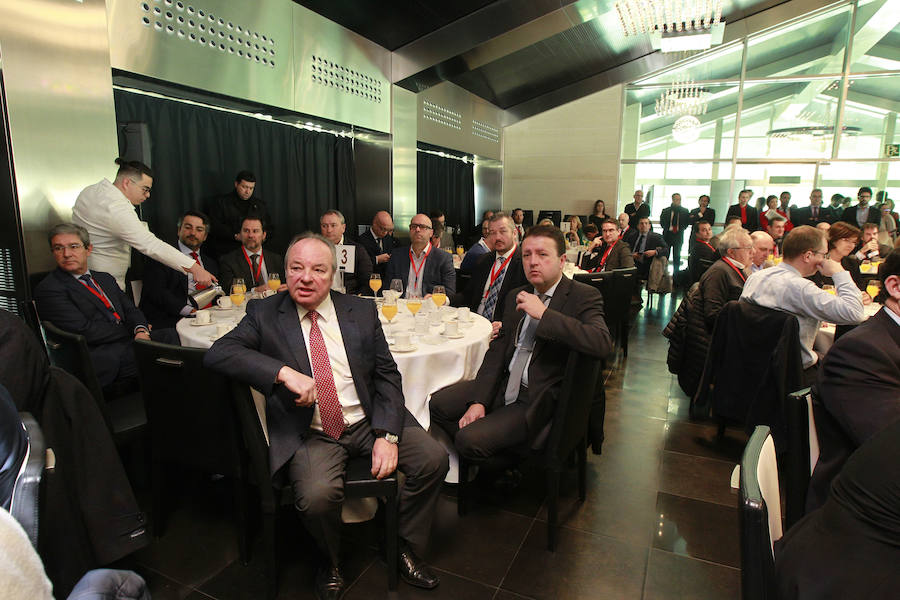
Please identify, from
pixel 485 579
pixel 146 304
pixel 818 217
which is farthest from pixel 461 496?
pixel 818 217

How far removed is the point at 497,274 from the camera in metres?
3.86

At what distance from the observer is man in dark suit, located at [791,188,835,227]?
9981 millimetres

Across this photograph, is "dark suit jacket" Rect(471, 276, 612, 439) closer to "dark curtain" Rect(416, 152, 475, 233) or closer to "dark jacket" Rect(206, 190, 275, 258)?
"dark jacket" Rect(206, 190, 275, 258)

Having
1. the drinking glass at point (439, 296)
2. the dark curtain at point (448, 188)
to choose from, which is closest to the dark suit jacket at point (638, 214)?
the dark curtain at point (448, 188)

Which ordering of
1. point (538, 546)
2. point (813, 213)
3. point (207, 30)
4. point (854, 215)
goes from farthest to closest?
point (813, 213) → point (854, 215) → point (207, 30) → point (538, 546)

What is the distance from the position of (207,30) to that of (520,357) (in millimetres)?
3694

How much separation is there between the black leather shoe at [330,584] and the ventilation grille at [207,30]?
3.81 meters

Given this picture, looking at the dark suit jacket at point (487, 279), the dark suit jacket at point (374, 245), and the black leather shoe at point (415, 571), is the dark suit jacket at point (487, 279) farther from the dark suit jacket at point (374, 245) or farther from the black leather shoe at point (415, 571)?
the black leather shoe at point (415, 571)

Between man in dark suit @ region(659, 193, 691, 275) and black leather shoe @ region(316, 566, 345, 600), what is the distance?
10.4 m

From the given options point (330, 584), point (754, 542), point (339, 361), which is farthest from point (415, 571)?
point (754, 542)

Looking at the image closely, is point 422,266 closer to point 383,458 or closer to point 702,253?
point 383,458

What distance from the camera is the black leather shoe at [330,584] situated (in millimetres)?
1978

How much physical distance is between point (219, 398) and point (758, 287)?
2.86 metres

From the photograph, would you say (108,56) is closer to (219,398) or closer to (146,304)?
(146,304)
